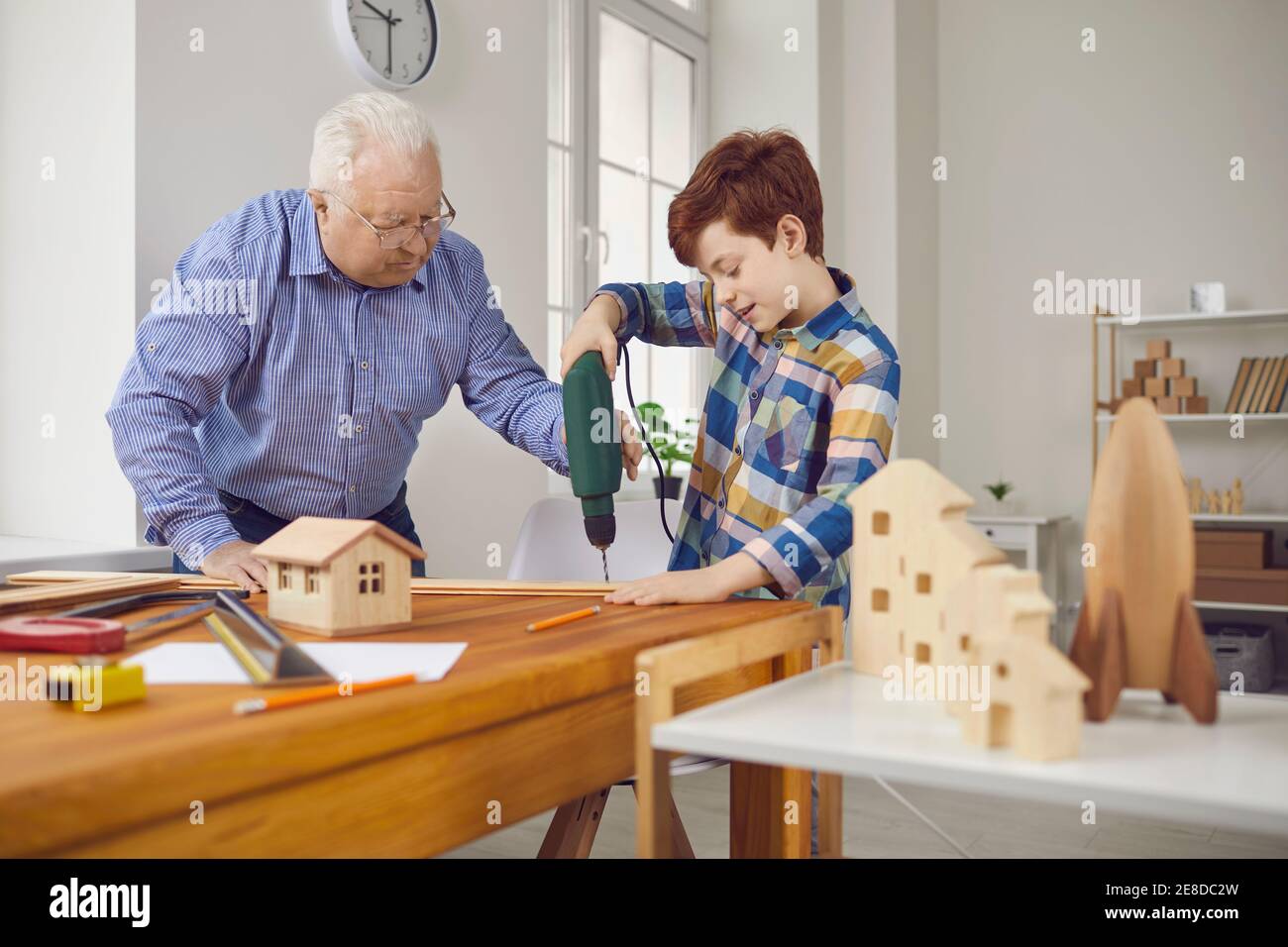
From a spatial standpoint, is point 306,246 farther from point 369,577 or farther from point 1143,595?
point 1143,595

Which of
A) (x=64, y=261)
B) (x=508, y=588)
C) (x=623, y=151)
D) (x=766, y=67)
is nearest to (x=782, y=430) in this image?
(x=508, y=588)

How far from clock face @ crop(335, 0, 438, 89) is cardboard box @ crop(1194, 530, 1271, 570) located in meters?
3.13

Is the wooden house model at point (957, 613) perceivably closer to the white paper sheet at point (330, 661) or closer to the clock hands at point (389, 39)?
the white paper sheet at point (330, 661)

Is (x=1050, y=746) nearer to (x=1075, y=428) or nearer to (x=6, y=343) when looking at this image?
(x=6, y=343)

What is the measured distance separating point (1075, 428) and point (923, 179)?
127 centimetres

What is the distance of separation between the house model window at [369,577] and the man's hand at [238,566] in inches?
11.4

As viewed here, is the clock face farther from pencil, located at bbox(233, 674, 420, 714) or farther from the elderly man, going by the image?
pencil, located at bbox(233, 674, 420, 714)

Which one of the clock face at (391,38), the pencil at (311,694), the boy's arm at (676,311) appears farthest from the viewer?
the clock face at (391,38)

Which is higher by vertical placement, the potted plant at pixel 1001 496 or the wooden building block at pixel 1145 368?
the wooden building block at pixel 1145 368

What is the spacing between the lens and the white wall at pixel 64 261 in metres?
2.01

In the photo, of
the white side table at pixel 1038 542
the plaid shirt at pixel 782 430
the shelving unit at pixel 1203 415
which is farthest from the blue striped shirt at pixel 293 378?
the shelving unit at pixel 1203 415
